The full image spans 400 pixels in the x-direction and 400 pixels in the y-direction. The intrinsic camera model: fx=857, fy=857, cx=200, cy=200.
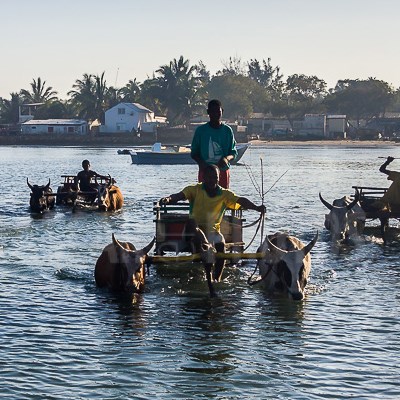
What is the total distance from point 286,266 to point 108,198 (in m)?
16.5

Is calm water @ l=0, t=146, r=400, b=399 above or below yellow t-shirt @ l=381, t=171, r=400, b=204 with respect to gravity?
below

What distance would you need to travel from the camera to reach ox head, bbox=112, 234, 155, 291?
14.5 metres

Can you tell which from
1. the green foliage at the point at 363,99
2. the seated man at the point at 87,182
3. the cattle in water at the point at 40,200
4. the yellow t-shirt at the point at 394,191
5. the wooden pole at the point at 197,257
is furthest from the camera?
the green foliage at the point at 363,99

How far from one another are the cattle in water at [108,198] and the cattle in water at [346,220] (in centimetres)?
930

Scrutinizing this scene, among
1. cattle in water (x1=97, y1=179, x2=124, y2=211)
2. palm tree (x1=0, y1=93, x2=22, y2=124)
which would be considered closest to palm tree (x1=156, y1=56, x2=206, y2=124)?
palm tree (x1=0, y1=93, x2=22, y2=124)

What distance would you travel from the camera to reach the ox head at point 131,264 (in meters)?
14.5

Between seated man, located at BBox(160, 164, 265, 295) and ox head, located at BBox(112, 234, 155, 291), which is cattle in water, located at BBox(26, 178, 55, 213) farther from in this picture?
seated man, located at BBox(160, 164, 265, 295)

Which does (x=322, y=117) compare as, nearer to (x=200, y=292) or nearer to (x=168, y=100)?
(x=168, y=100)

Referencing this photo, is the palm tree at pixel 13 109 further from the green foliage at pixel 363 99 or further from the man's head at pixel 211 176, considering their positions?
the man's head at pixel 211 176

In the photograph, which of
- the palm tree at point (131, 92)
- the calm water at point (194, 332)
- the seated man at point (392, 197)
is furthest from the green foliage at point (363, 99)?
the calm water at point (194, 332)

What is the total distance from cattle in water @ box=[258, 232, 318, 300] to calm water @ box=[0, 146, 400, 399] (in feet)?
0.99

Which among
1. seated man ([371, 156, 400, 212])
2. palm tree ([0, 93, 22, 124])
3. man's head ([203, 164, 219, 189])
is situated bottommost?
seated man ([371, 156, 400, 212])

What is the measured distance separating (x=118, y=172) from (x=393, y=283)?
49.7 meters

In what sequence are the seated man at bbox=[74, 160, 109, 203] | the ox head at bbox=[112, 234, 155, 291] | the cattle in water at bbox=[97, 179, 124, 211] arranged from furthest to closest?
the seated man at bbox=[74, 160, 109, 203] < the cattle in water at bbox=[97, 179, 124, 211] < the ox head at bbox=[112, 234, 155, 291]
